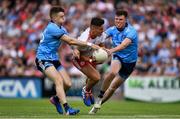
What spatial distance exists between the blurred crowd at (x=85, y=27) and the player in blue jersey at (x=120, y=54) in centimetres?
909

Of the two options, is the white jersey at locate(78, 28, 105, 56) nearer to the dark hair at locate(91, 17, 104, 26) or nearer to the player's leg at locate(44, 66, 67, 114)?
the dark hair at locate(91, 17, 104, 26)

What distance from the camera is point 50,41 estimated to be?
1700 cm

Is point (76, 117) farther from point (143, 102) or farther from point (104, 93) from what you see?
point (143, 102)

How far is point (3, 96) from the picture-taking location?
2988 centimetres

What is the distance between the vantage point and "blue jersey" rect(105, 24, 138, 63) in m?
18.5

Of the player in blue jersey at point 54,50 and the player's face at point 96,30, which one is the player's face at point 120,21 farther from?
the player in blue jersey at point 54,50

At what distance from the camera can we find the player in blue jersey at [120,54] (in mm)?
18281

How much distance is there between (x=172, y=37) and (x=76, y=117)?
1486cm

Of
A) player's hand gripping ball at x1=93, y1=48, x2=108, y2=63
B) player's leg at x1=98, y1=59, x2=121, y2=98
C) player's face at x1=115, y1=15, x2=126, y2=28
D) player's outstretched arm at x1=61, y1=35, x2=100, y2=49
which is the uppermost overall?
player's face at x1=115, y1=15, x2=126, y2=28

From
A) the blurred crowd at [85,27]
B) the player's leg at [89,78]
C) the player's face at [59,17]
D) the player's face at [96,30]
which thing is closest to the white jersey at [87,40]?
the player's face at [96,30]

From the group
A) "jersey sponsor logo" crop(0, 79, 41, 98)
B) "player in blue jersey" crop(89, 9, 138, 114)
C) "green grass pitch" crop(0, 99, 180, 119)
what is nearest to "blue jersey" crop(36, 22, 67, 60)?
"green grass pitch" crop(0, 99, 180, 119)

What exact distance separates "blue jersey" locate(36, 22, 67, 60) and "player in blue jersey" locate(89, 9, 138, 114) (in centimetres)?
173

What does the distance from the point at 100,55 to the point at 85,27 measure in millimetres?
13783

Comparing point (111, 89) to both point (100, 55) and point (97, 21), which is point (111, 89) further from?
point (97, 21)
